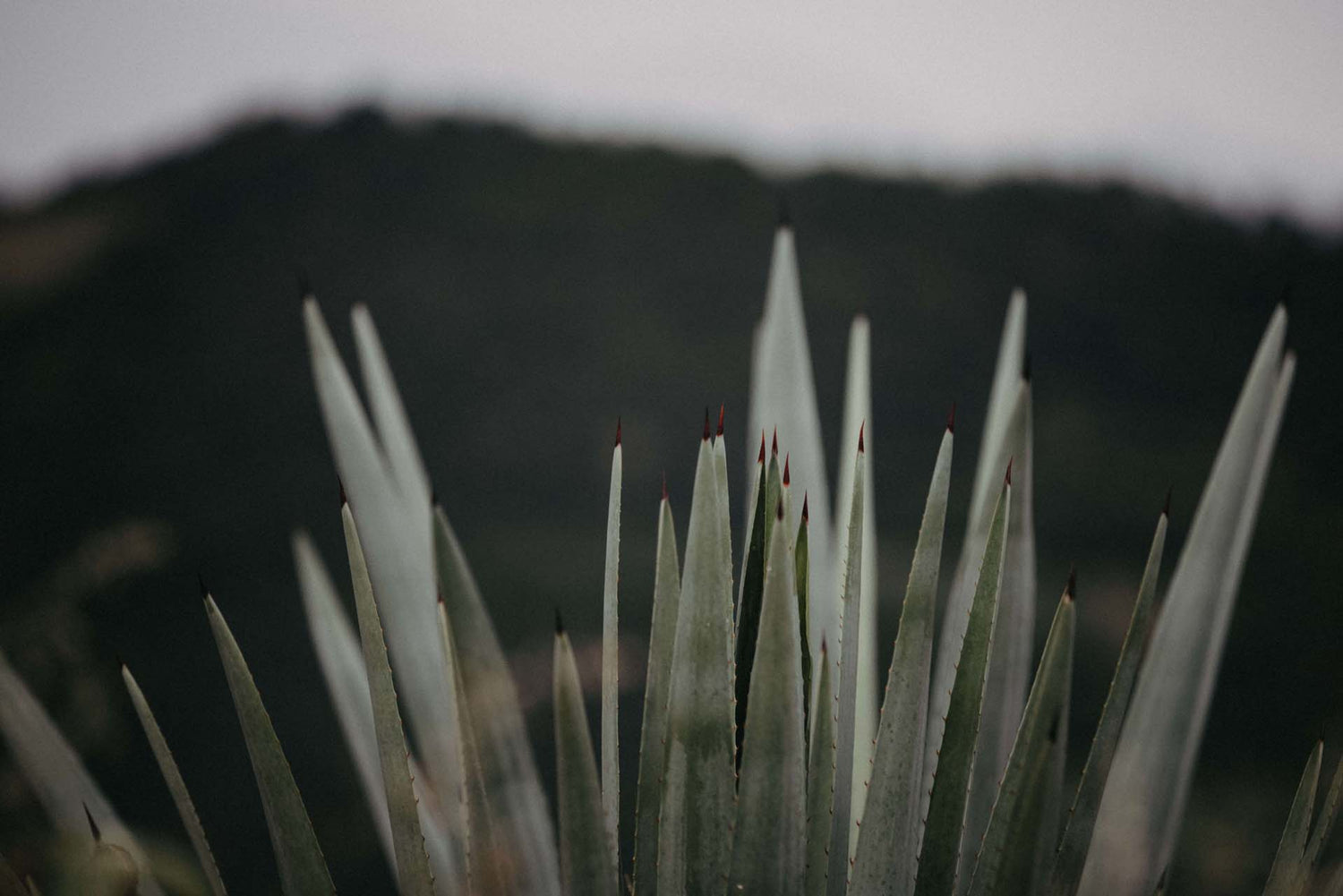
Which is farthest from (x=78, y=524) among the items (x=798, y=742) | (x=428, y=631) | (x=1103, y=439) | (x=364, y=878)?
(x=1103, y=439)

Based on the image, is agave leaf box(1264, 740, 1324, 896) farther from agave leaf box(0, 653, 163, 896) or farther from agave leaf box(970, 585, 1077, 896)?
agave leaf box(0, 653, 163, 896)

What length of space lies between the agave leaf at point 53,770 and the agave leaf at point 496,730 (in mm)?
192

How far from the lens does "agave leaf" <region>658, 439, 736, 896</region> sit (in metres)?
0.37

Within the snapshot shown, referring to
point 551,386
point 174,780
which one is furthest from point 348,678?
point 551,386

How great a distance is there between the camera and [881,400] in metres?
2.09

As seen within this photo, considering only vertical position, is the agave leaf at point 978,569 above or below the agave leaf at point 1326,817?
above

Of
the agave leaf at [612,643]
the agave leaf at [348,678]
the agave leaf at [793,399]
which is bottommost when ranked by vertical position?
the agave leaf at [348,678]

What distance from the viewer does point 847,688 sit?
1.34ft

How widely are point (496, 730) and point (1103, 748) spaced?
33cm

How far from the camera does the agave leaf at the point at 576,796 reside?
1.10ft

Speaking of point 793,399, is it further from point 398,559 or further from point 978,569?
point 398,559

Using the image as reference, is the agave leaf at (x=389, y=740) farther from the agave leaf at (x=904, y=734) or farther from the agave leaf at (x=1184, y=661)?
the agave leaf at (x=1184, y=661)

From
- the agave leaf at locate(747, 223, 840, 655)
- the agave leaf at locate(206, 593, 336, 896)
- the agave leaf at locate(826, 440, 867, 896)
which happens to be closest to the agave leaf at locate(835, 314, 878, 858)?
the agave leaf at locate(747, 223, 840, 655)

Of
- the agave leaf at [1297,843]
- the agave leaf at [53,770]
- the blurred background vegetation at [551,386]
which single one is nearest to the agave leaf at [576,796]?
the agave leaf at [53,770]
